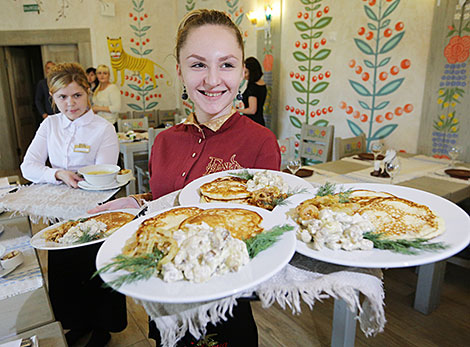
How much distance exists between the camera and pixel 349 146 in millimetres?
3369

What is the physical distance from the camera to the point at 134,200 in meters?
1.26

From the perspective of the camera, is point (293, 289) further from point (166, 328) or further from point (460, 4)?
point (460, 4)

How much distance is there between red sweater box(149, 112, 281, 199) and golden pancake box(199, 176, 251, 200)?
0.22 metres

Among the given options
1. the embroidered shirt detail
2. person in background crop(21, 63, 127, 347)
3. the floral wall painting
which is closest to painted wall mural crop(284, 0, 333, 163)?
the floral wall painting

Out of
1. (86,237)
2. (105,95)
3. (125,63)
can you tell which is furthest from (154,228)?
(125,63)

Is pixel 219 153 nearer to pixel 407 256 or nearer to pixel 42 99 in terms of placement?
pixel 407 256

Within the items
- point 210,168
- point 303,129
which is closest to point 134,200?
point 210,168

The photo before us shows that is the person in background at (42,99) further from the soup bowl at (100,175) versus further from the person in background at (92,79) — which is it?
the soup bowl at (100,175)

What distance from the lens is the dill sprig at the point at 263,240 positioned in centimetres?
61

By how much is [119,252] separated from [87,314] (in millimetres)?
1552

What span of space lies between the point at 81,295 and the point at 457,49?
3.56 meters

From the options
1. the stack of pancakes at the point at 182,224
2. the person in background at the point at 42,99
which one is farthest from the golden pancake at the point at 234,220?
Answer: the person in background at the point at 42,99

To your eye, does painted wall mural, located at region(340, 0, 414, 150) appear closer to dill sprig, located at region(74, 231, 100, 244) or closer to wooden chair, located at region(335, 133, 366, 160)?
wooden chair, located at region(335, 133, 366, 160)

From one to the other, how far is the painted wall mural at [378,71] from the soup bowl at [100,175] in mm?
3004
